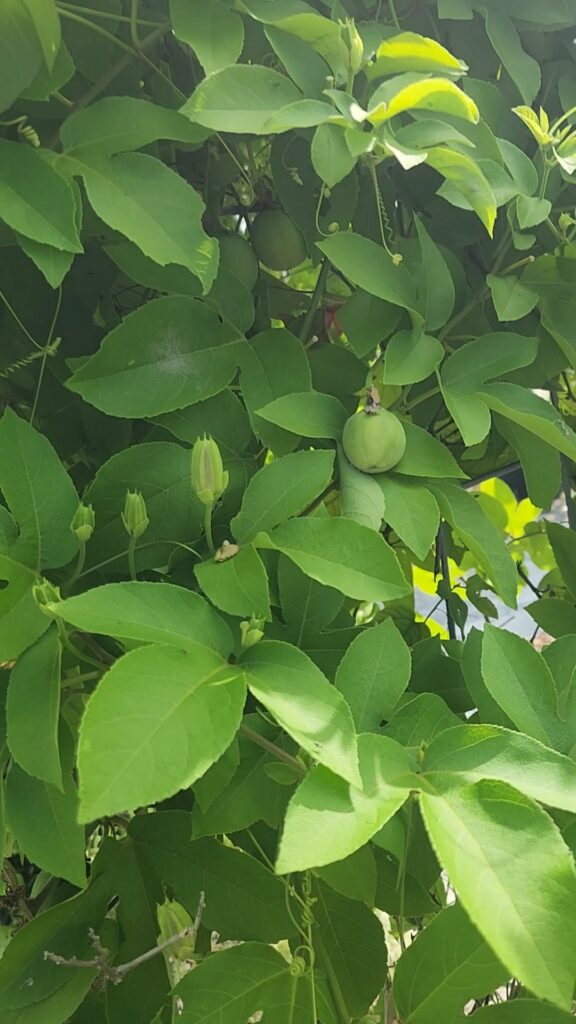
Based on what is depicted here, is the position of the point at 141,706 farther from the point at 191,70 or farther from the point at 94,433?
the point at 191,70

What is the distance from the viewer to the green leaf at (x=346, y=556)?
41cm

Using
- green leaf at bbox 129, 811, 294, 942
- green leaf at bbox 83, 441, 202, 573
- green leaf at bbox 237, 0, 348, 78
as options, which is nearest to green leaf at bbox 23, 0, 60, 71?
green leaf at bbox 237, 0, 348, 78

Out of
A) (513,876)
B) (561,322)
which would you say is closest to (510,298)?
(561,322)

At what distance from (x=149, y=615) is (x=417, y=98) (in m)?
0.27

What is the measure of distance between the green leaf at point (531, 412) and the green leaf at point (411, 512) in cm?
7

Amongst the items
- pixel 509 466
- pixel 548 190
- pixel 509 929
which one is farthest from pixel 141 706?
pixel 509 466

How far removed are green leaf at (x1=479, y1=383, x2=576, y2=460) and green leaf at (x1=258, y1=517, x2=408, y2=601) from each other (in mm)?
137

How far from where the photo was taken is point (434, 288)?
1.71 ft

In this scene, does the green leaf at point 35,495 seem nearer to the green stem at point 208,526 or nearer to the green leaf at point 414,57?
the green stem at point 208,526

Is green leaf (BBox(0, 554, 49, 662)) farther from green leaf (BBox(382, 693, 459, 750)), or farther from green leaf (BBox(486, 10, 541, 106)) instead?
green leaf (BBox(486, 10, 541, 106))

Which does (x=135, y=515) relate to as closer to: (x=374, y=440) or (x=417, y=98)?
(x=374, y=440)

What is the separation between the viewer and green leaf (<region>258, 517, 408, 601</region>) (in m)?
0.41

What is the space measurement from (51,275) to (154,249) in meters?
0.05

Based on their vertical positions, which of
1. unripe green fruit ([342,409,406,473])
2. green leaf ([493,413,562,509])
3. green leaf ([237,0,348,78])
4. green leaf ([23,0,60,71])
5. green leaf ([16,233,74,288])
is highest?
green leaf ([23,0,60,71])
